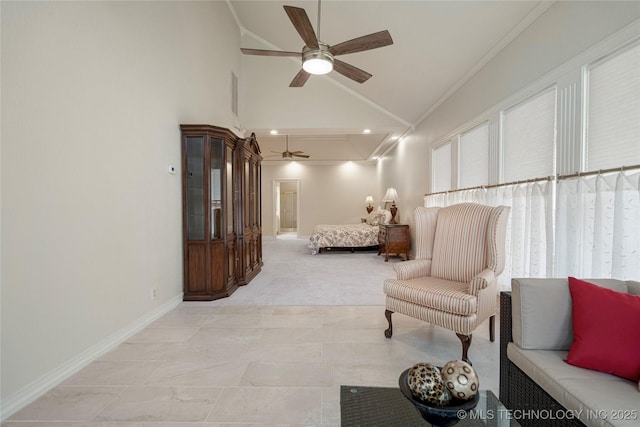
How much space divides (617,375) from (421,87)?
14.4 feet

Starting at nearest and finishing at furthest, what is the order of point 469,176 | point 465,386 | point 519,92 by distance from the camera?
point 465,386, point 519,92, point 469,176

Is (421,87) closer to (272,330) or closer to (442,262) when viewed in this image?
(442,262)

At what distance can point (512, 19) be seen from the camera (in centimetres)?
279

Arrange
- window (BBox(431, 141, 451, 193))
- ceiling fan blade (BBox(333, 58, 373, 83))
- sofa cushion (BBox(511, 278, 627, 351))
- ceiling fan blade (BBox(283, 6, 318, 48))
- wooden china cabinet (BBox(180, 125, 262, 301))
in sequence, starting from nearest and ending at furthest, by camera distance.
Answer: sofa cushion (BBox(511, 278, 627, 351)) → ceiling fan blade (BBox(283, 6, 318, 48)) → ceiling fan blade (BBox(333, 58, 373, 83)) → wooden china cabinet (BBox(180, 125, 262, 301)) → window (BBox(431, 141, 451, 193))

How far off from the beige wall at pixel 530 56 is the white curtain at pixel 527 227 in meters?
1.02

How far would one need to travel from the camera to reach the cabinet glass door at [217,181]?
3740mm

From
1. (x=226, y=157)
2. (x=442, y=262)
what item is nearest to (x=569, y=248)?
(x=442, y=262)

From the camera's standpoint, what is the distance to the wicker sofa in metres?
1.02

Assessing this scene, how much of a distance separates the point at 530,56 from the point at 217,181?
141 inches

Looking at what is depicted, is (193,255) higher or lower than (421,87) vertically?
lower

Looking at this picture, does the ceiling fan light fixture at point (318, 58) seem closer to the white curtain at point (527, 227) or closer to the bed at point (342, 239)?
the white curtain at point (527, 227)

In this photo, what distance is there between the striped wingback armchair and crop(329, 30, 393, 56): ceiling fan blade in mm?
1639

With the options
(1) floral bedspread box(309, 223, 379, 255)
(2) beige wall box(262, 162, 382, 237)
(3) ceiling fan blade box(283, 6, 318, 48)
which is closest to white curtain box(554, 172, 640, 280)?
(3) ceiling fan blade box(283, 6, 318, 48)

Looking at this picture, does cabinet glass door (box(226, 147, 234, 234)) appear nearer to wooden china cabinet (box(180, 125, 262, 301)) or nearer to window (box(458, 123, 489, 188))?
wooden china cabinet (box(180, 125, 262, 301))
